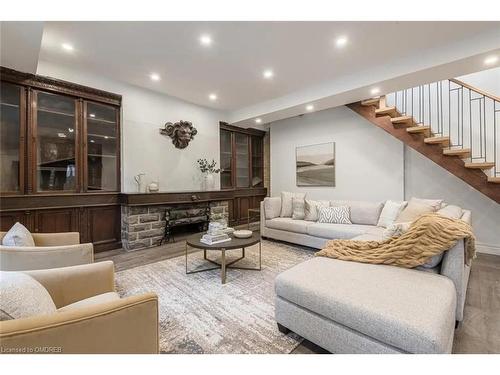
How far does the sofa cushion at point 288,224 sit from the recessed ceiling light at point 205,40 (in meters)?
2.89

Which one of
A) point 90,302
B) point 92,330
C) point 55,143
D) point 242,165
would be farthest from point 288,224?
point 55,143

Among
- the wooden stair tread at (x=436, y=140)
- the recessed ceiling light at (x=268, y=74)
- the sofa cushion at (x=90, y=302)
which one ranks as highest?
the recessed ceiling light at (x=268, y=74)

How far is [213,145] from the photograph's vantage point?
528 cm

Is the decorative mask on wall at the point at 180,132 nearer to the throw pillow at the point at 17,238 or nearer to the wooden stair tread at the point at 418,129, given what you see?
the throw pillow at the point at 17,238

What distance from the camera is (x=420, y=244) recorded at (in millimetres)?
1714

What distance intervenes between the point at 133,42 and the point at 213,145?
274 centimetres

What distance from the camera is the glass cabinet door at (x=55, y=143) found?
3.17m

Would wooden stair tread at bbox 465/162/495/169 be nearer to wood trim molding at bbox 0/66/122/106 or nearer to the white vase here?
the white vase

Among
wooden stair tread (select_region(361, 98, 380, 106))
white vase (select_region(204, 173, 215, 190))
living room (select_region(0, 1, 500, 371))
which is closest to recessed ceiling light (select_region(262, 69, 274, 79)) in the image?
living room (select_region(0, 1, 500, 371))

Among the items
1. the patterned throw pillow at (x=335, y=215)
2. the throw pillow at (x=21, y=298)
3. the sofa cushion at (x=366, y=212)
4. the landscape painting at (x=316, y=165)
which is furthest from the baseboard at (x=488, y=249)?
the throw pillow at (x=21, y=298)

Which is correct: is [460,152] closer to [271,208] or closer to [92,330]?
[271,208]

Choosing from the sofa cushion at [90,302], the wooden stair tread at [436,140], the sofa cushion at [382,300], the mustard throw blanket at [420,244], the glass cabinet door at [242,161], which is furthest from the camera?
the glass cabinet door at [242,161]

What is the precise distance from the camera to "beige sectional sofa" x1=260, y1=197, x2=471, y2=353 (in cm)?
112

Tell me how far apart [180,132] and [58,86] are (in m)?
1.92
